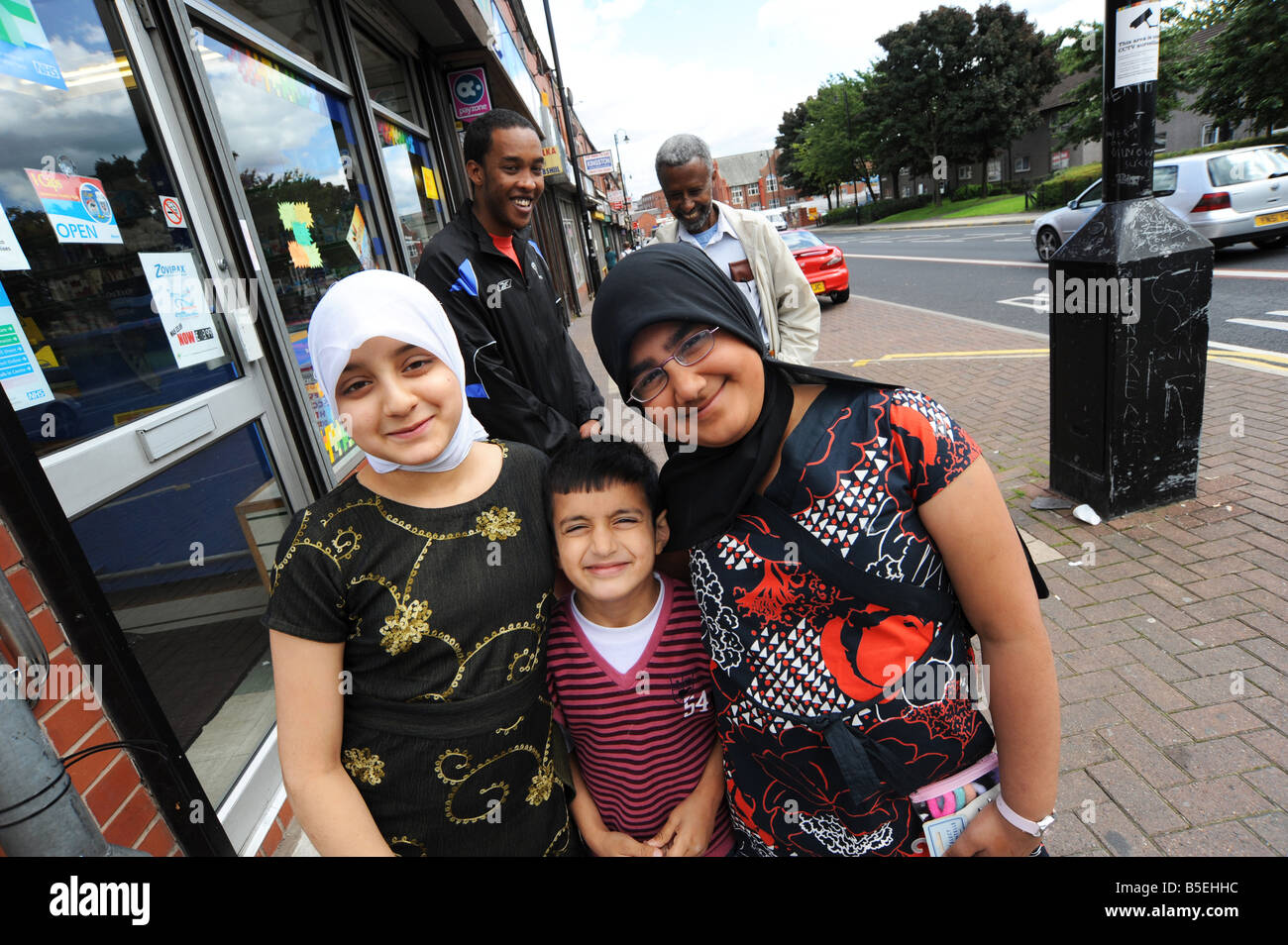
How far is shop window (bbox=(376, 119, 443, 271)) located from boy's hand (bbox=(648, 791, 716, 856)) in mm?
4584

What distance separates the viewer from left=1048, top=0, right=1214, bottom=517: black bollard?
3.21 metres

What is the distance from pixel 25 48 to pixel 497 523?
2139 mm

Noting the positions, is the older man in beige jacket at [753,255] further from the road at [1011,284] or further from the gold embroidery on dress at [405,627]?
the road at [1011,284]

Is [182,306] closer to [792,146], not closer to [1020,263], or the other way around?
[1020,263]

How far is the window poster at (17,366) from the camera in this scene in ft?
5.51

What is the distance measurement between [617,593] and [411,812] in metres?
0.58

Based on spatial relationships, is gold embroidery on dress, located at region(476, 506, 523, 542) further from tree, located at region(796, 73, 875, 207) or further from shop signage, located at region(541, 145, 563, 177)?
tree, located at region(796, 73, 875, 207)

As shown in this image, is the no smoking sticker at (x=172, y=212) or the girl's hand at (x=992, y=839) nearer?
the girl's hand at (x=992, y=839)

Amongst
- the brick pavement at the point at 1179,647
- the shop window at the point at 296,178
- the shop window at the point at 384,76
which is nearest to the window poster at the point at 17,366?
the shop window at the point at 296,178

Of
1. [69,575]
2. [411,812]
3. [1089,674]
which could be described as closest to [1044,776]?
[411,812]

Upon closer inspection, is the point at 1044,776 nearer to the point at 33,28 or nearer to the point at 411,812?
the point at 411,812

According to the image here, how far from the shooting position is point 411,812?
127 centimetres

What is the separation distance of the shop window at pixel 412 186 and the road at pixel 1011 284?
726 cm

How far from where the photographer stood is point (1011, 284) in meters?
11.5
